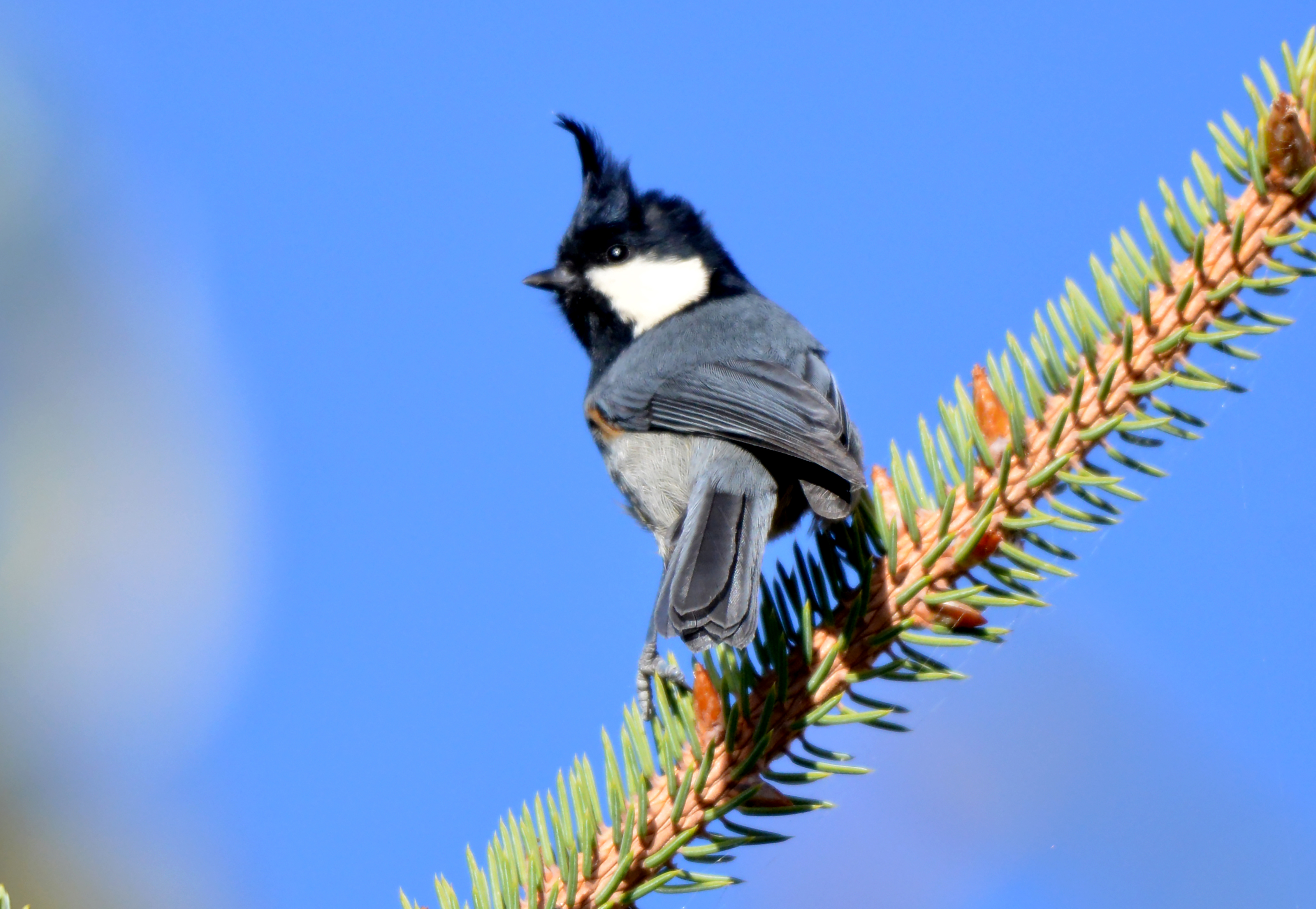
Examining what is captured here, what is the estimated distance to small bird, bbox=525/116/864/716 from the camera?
1991 millimetres

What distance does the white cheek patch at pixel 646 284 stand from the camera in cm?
342

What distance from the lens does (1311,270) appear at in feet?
5.23

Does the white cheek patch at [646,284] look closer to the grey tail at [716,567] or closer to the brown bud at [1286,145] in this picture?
the grey tail at [716,567]

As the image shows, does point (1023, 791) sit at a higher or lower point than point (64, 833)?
lower

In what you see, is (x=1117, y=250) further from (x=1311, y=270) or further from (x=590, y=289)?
(x=590, y=289)

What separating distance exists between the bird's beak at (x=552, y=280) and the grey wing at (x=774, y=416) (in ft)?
2.53

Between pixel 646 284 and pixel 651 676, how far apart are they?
1732mm

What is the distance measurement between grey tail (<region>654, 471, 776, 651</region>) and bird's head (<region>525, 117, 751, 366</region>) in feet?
3.72

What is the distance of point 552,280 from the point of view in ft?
11.4

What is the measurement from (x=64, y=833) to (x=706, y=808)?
76.4 inches

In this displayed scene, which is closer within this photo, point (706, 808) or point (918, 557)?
point (706, 808)

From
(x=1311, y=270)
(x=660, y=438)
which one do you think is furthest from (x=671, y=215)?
(x=1311, y=270)

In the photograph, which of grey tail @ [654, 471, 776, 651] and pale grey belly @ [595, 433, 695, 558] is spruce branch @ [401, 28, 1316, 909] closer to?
grey tail @ [654, 471, 776, 651]

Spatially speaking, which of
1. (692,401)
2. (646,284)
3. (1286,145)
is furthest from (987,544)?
(646,284)
